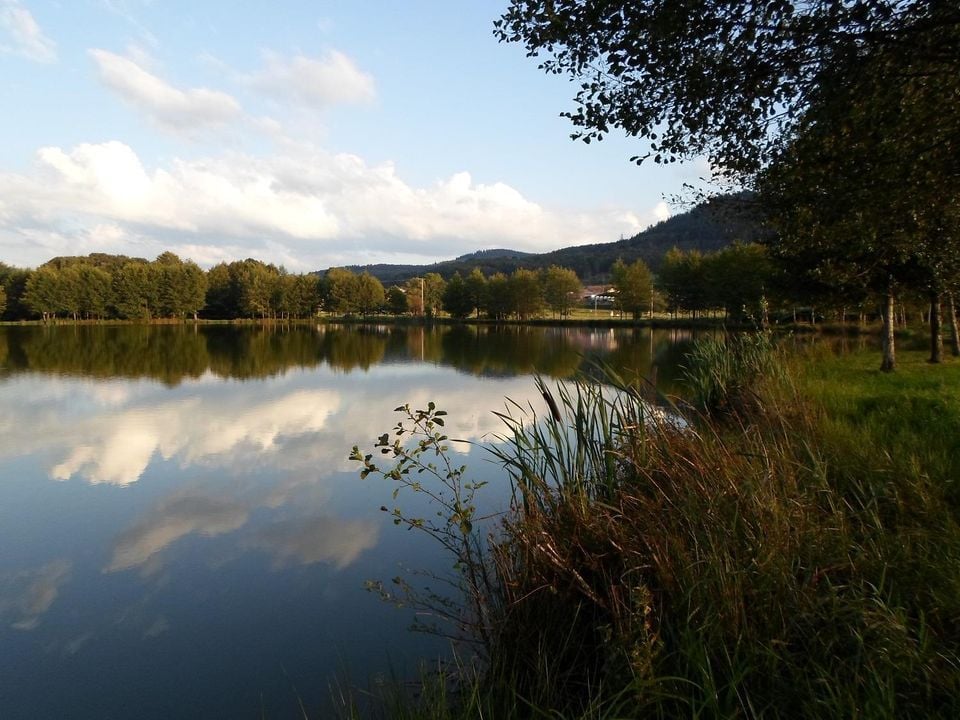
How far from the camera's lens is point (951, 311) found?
20.5 meters

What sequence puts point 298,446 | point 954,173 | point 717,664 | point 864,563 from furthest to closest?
point 298,446 < point 954,173 < point 864,563 < point 717,664

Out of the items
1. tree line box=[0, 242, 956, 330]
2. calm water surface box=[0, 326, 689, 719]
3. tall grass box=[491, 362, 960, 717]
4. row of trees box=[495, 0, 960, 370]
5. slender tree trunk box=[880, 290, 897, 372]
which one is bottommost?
calm water surface box=[0, 326, 689, 719]

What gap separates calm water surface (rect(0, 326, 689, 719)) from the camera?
4531 mm

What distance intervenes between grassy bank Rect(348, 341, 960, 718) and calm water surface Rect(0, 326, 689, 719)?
4.46ft

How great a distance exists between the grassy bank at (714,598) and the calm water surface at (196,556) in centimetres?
136

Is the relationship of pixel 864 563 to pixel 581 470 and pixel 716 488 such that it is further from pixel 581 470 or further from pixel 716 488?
Answer: pixel 581 470

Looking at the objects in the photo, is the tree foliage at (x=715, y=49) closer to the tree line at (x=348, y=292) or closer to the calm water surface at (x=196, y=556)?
the calm water surface at (x=196, y=556)

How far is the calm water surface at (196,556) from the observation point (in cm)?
453

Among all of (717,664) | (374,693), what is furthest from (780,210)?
(374,693)

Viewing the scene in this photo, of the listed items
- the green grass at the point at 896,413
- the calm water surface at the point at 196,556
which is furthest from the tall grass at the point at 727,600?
the calm water surface at the point at 196,556

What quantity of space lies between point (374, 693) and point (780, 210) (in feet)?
27.2

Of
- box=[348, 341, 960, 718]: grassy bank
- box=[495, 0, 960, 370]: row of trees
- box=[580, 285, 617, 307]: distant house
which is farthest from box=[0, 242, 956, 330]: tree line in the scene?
box=[348, 341, 960, 718]: grassy bank

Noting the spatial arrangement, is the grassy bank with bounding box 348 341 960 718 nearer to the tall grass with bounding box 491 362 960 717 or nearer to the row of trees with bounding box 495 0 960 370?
the tall grass with bounding box 491 362 960 717

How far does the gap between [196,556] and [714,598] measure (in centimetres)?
640
